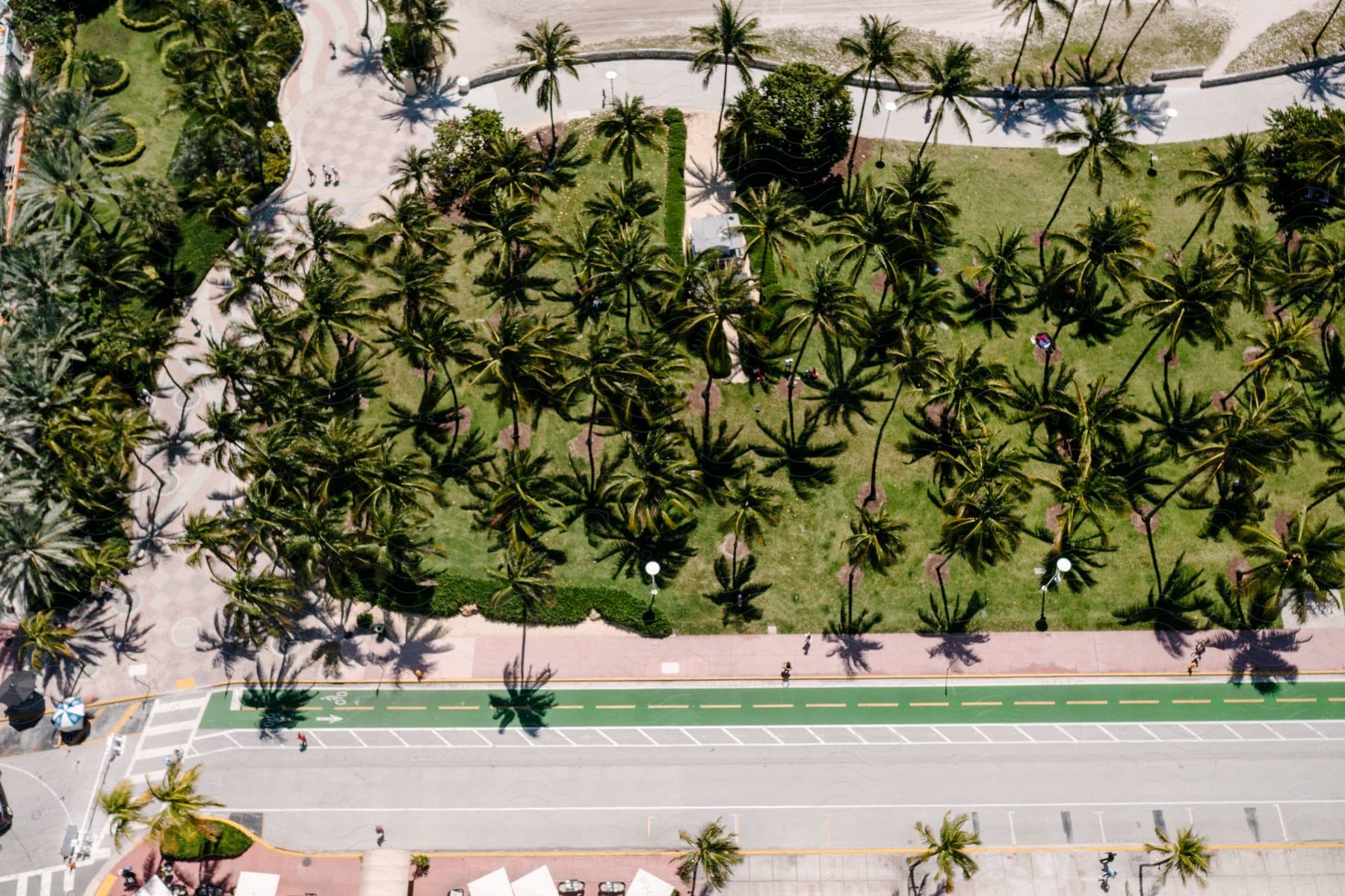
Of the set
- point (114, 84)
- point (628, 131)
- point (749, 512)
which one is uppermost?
point (114, 84)

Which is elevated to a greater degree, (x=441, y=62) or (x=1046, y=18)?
(x=1046, y=18)

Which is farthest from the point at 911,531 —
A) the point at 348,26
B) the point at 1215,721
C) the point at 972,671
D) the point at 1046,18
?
the point at 348,26

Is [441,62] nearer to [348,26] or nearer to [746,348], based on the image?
[348,26]

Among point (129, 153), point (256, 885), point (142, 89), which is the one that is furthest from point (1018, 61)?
point (256, 885)

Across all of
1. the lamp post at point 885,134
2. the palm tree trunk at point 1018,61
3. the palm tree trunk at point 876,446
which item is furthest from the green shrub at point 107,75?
the palm tree trunk at point 1018,61

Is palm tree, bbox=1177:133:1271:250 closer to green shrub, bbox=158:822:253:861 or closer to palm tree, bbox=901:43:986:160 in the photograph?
palm tree, bbox=901:43:986:160

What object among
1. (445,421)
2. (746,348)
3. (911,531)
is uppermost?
(746,348)

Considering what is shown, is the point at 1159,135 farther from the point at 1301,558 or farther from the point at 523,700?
Result: the point at 523,700
